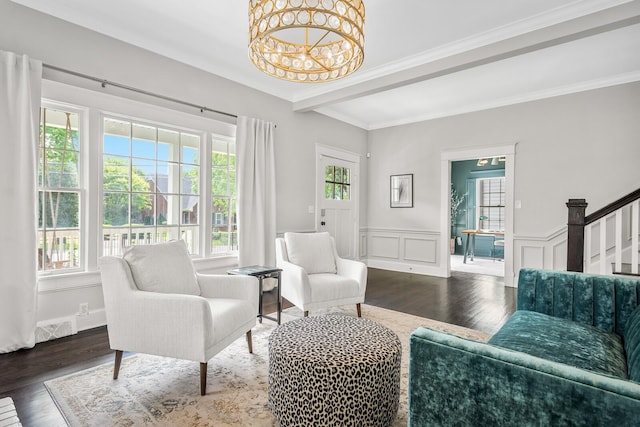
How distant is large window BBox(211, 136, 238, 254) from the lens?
157 inches

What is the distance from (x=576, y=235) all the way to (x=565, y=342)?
1736 millimetres

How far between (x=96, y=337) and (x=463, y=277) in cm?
504

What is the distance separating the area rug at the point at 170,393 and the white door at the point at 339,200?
10.3ft

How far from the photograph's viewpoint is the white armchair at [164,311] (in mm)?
1889

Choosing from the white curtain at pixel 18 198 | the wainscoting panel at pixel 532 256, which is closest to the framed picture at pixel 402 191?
the wainscoting panel at pixel 532 256

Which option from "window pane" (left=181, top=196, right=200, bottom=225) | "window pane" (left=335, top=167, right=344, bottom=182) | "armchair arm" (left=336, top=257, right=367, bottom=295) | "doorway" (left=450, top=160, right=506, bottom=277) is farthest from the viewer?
"doorway" (left=450, top=160, right=506, bottom=277)

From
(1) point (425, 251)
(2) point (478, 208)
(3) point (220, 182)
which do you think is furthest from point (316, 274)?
(2) point (478, 208)

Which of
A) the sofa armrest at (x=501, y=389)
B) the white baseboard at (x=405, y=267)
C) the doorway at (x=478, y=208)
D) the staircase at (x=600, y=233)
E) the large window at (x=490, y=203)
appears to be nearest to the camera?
the sofa armrest at (x=501, y=389)

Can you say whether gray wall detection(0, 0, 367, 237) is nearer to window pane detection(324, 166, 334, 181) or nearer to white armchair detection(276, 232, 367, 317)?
window pane detection(324, 166, 334, 181)

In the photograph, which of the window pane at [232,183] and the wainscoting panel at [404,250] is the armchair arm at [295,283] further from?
the wainscoting panel at [404,250]

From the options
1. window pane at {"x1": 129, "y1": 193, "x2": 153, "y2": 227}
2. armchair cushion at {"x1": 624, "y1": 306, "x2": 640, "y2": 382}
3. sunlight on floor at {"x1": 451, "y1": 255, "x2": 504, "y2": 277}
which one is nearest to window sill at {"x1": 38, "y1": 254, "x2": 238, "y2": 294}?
Result: window pane at {"x1": 129, "y1": 193, "x2": 153, "y2": 227}

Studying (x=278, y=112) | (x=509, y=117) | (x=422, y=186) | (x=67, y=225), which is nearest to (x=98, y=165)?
(x=67, y=225)

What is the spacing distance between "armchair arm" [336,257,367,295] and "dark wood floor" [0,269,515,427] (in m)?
0.66

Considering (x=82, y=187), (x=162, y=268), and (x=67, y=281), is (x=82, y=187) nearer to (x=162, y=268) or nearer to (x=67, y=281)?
(x=67, y=281)
